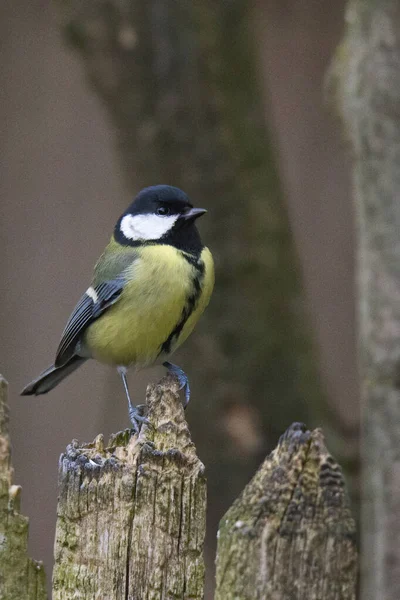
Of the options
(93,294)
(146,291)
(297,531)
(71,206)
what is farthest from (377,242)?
(71,206)

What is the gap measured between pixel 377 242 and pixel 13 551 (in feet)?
3.83

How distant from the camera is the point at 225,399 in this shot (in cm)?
303

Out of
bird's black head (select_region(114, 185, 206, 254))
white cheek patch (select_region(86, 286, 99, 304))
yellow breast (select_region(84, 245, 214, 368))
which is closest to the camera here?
yellow breast (select_region(84, 245, 214, 368))

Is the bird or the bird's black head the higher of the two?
the bird's black head

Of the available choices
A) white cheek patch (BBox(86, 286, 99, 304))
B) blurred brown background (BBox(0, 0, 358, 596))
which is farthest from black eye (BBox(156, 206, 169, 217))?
blurred brown background (BBox(0, 0, 358, 596))

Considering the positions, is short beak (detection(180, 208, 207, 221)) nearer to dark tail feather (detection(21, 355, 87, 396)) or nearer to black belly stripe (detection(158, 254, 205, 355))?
black belly stripe (detection(158, 254, 205, 355))

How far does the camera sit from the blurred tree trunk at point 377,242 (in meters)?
2.00

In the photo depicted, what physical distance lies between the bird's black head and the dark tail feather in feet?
1.59

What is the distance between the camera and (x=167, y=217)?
2629 mm

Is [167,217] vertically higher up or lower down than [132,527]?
higher up

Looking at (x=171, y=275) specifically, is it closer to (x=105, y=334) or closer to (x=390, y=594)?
(x=105, y=334)

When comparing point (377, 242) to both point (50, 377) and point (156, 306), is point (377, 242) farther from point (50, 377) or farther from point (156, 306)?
point (50, 377)

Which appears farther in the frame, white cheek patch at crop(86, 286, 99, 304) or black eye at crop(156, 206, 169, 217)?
white cheek patch at crop(86, 286, 99, 304)

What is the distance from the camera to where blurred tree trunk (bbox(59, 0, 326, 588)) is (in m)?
2.94
